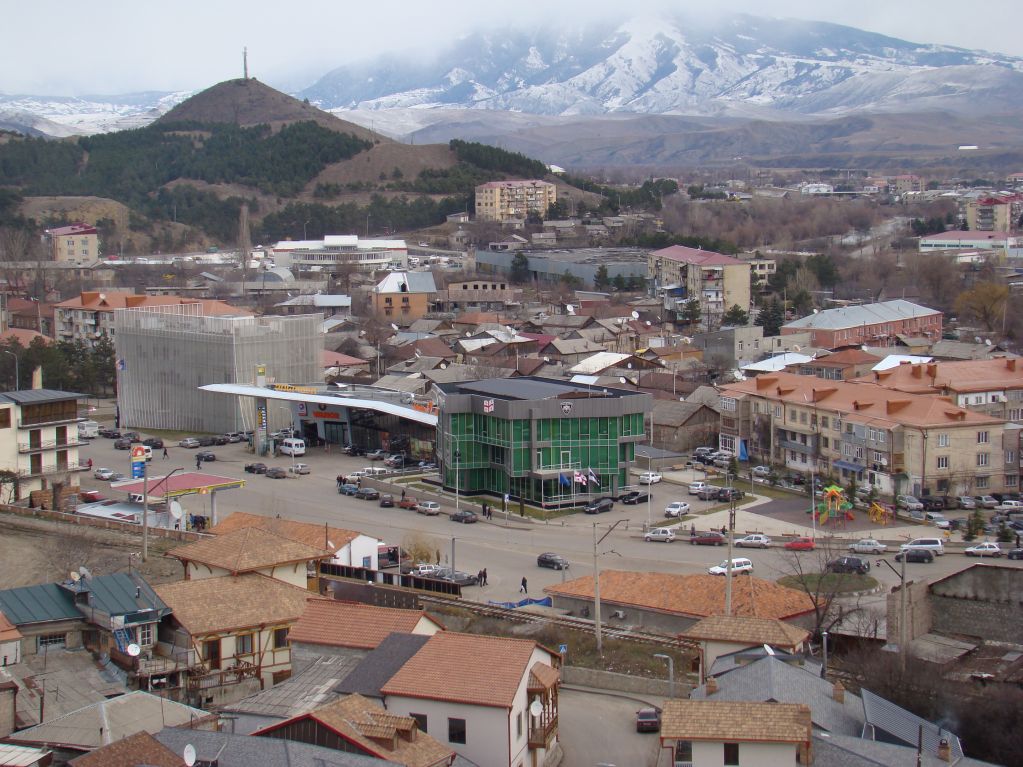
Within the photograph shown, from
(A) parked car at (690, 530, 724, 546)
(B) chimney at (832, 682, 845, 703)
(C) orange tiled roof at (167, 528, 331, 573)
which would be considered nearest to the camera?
(B) chimney at (832, 682, 845, 703)

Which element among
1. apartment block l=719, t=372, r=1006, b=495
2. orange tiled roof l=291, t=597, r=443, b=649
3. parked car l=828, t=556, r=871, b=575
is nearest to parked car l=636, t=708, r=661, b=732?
orange tiled roof l=291, t=597, r=443, b=649

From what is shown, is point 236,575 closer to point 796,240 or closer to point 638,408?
point 638,408

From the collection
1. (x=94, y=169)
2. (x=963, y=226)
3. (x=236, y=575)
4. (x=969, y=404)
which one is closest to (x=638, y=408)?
(x=969, y=404)

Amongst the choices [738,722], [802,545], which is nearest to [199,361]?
[802,545]

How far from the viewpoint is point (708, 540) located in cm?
2188

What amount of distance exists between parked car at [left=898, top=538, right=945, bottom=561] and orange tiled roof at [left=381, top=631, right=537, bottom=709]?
10374 millimetres

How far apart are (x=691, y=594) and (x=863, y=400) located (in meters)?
11.6

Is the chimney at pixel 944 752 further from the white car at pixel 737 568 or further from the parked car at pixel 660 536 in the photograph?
the parked car at pixel 660 536

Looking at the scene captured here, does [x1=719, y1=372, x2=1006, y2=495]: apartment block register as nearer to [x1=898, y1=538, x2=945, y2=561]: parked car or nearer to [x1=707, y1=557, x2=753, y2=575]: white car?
[x1=898, y1=538, x2=945, y2=561]: parked car

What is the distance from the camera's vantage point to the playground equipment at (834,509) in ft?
76.5

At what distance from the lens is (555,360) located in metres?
39.5

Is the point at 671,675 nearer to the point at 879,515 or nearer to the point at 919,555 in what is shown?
the point at 919,555

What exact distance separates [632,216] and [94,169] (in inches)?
1412

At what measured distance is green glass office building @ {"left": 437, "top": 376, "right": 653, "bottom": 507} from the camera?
2469 cm
